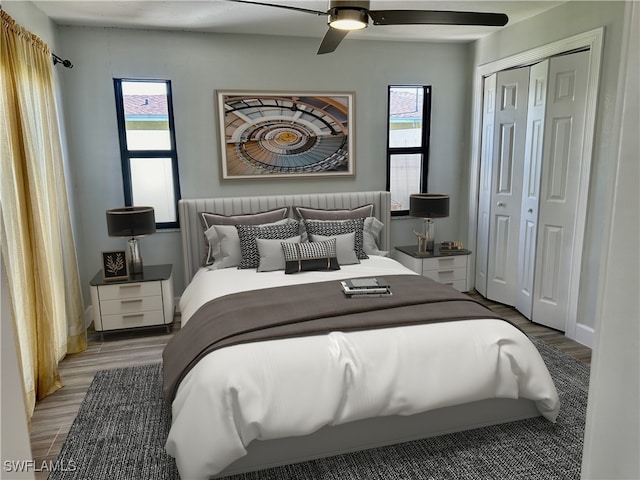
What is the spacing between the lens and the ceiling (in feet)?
11.2

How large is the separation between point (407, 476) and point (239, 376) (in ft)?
3.05

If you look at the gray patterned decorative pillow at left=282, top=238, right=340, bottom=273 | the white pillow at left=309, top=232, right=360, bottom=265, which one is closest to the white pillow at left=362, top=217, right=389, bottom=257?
the white pillow at left=309, top=232, right=360, bottom=265

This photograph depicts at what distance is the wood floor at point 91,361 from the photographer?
2.54 m

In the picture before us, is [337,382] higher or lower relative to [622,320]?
lower

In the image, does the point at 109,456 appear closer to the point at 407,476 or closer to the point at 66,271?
the point at 407,476

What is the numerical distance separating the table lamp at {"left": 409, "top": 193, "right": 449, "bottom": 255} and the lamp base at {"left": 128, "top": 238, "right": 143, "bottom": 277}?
2.57 metres

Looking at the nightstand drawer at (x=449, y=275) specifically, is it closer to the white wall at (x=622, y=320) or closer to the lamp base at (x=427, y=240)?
the lamp base at (x=427, y=240)

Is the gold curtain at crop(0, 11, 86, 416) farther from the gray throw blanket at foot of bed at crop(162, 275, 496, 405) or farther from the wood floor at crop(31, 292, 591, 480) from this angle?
the gray throw blanket at foot of bed at crop(162, 275, 496, 405)

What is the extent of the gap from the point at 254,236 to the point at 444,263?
1.89 meters

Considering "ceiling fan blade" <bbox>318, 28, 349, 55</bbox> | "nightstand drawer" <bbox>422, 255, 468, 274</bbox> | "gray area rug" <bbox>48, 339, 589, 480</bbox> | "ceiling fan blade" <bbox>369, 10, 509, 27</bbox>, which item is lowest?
"gray area rug" <bbox>48, 339, 589, 480</bbox>

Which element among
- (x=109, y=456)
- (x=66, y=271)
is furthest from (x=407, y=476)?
(x=66, y=271)

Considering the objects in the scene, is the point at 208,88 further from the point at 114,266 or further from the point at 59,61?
the point at 114,266

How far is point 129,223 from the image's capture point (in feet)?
12.4

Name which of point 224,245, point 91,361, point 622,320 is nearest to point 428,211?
point 224,245
